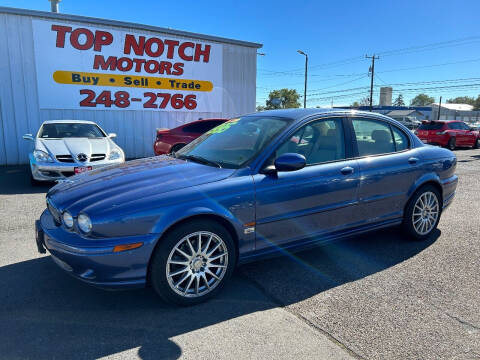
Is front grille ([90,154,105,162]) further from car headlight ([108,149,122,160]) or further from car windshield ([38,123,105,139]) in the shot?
car windshield ([38,123,105,139])

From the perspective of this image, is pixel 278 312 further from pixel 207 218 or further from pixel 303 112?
pixel 303 112

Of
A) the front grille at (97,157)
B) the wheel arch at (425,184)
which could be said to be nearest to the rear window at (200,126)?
the front grille at (97,157)

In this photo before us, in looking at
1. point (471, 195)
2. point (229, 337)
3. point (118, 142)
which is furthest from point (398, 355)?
point (118, 142)

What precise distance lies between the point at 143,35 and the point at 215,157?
10806 mm

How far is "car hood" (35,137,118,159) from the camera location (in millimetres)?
6957

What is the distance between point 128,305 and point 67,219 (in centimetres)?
85

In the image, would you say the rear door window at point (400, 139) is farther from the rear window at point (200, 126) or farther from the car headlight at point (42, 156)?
the car headlight at point (42, 156)

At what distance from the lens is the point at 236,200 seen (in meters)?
2.94

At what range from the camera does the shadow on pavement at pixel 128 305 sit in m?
2.38

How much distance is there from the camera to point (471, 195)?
6996 mm

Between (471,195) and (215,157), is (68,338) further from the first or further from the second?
(471,195)

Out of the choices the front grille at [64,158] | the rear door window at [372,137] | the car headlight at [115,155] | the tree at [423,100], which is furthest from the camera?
the tree at [423,100]

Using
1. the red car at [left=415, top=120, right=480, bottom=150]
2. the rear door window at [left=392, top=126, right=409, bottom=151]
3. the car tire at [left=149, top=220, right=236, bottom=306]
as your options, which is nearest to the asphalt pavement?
the car tire at [left=149, top=220, right=236, bottom=306]

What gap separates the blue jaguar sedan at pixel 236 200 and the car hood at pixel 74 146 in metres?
3.87
